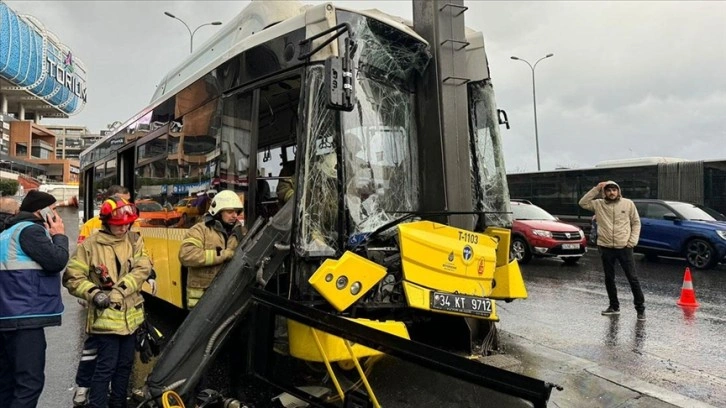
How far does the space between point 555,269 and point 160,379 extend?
35.3 feet

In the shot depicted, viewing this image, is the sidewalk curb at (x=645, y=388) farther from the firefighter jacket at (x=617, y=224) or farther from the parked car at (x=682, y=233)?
the parked car at (x=682, y=233)

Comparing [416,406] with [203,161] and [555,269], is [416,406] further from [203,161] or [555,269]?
[555,269]

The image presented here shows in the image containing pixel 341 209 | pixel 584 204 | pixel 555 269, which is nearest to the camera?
pixel 341 209

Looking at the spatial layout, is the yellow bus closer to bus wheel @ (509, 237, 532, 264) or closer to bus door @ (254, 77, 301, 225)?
bus door @ (254, 77, 301, 225)

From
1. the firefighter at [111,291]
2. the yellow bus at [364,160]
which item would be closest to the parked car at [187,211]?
the yellow bus at [364,160]

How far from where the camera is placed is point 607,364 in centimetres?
537

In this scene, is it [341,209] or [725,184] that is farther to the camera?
[725,184]

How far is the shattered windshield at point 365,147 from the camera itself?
3998mm

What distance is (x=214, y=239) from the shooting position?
14.6 ft

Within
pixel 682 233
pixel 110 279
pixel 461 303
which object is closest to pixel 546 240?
pixel 682 233

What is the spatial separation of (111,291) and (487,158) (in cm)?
369

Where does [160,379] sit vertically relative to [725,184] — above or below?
below

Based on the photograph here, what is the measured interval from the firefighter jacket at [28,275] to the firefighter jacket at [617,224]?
6.73 meters

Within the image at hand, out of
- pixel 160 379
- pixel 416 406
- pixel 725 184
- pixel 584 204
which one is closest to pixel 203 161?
pixel 160 379
